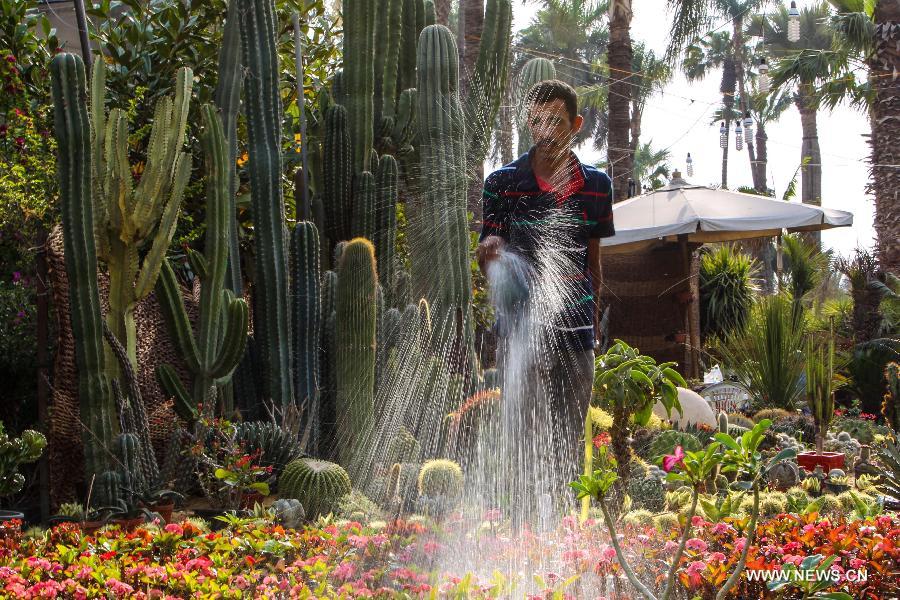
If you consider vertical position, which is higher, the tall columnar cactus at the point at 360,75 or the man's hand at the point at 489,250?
the tall columnar cactus at the point at 360,75

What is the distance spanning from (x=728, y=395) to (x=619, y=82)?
4.96m

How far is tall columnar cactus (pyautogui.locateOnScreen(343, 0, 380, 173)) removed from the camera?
6.49m

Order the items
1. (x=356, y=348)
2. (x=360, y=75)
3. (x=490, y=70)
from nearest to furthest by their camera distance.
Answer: (x=356, y=348) < (x=360, y=75) < (x=490, y=70)

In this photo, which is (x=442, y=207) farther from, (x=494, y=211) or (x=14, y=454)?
(x=14, y=454)

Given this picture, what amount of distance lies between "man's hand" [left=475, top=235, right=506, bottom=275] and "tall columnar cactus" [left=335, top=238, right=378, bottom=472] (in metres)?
1.67

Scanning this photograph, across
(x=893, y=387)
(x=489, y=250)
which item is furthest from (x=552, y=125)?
(x=893, y=387)

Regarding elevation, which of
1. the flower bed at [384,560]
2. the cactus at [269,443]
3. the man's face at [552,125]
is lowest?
the flower bed at [384,560]

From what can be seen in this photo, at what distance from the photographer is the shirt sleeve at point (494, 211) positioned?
3803 mm

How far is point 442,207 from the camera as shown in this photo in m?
6.91

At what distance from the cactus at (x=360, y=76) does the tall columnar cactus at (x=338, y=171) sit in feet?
0.33

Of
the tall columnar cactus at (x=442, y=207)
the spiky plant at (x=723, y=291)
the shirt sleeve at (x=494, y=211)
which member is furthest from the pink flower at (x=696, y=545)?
the spiky plant at (x=723, y=291)

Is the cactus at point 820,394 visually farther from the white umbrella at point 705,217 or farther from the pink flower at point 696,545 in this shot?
the white umbrella at point 705,217

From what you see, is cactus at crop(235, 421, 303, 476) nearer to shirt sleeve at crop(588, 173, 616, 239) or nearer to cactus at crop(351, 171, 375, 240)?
cactus at crop(351, 171, 375, 240)

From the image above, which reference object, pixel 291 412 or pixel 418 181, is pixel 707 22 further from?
pixel 291 412
